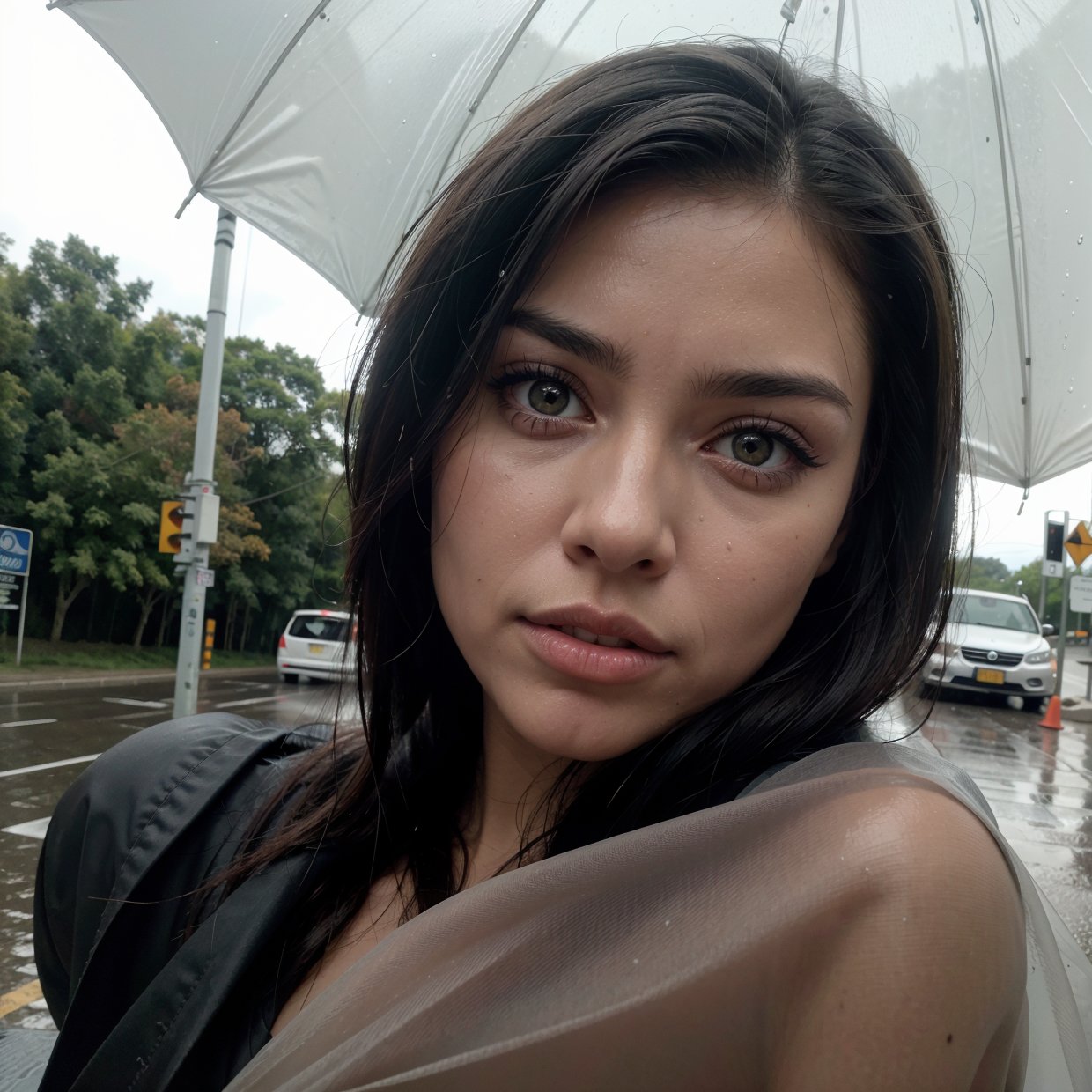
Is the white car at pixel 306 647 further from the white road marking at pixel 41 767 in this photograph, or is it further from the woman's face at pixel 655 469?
the woman's face at pixel 655 469

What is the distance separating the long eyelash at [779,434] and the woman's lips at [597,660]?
0.81 ft

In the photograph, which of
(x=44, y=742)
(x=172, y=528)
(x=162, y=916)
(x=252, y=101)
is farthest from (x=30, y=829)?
(x=162, y=916)

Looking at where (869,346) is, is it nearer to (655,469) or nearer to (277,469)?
(655,469)

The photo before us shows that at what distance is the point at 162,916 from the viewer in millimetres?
1147

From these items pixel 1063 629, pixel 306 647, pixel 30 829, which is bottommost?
pixel 306 647

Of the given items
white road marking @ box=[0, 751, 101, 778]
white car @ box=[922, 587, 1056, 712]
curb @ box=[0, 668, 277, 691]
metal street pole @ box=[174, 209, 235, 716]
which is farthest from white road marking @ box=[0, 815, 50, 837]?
white car @ box=[922, 587, 1056, 712]

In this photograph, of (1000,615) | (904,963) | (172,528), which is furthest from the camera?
(1000,615)

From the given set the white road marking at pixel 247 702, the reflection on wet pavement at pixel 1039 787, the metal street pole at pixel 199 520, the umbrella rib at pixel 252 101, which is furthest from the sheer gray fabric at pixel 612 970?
the white road marking at pixel 247 702

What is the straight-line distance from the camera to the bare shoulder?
20.4 inches

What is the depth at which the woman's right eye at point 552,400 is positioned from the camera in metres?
0.95

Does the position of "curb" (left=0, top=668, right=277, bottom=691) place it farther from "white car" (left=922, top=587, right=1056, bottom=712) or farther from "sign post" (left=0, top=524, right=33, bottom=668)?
"white car" (left=922, top=587, right=1056, bottom=712)

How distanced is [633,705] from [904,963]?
14.7 inches

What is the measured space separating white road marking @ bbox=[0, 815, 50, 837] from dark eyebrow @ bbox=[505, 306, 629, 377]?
5524 mm

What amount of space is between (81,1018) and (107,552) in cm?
1988
